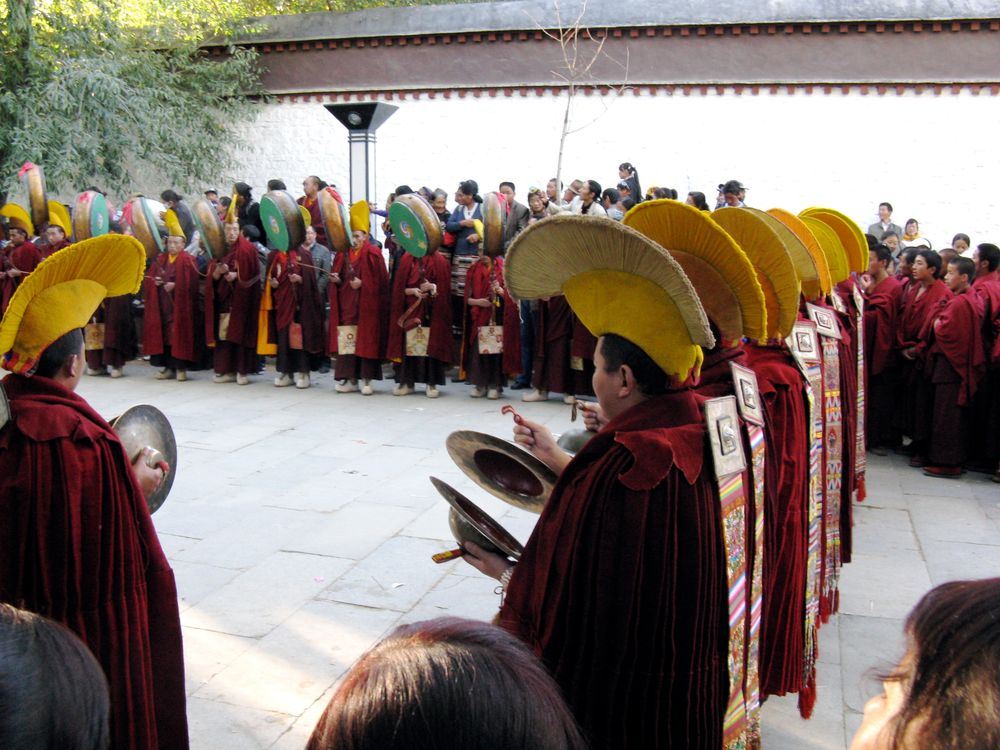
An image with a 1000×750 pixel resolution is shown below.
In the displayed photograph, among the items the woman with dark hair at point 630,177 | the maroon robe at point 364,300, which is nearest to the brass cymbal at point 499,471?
the maroon robe at point 364,300

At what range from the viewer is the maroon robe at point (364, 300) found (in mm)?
9531

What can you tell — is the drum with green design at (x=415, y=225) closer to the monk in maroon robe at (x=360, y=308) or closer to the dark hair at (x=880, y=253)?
the monk in maroon robe at (x=360, y=308)

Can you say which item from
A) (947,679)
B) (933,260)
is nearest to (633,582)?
(947,679)

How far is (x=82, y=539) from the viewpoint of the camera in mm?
2455

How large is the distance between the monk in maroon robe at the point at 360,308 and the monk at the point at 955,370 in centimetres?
496

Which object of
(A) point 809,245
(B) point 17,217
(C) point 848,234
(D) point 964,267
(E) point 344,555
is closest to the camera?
(A) point 809,245

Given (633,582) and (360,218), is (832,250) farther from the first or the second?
(360,218)

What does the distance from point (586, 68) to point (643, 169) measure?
5.19 feet

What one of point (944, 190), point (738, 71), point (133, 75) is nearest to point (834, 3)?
point (738, 71)

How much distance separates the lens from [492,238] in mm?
9188

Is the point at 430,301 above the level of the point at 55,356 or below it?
below

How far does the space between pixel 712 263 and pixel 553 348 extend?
21.5 feet

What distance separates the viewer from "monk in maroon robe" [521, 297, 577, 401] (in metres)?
9.17

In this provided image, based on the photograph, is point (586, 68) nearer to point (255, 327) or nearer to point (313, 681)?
point (255, 327)
